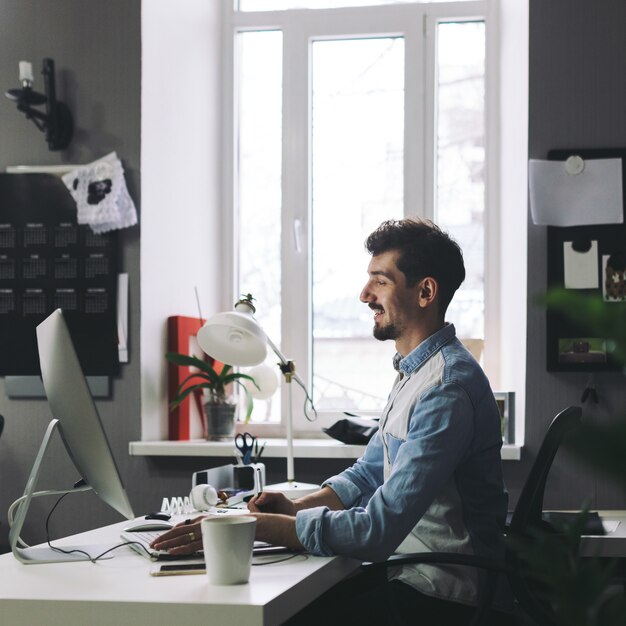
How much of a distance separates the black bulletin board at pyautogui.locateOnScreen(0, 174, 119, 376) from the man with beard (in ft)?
4.27

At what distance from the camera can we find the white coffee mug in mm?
1268

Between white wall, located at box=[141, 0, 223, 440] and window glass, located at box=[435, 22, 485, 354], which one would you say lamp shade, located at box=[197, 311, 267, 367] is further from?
window glass, located at box=[435, 22, 485, 354]

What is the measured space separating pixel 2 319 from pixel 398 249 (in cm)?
173

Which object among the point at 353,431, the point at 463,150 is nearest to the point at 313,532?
the point at 353,431

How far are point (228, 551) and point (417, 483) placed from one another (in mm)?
413

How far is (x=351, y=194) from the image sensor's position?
348 centimetres

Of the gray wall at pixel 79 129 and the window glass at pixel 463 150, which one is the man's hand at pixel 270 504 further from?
the window glass at pixel 463 150

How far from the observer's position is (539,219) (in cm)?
284

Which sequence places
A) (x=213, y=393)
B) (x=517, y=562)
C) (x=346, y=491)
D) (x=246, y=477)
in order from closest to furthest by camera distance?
1. (x=517, y=562)
2. (x=346, y=491)
3. (x=246, y=477)
4. (x=213, y=393)

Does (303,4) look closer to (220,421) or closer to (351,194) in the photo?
(351,194)

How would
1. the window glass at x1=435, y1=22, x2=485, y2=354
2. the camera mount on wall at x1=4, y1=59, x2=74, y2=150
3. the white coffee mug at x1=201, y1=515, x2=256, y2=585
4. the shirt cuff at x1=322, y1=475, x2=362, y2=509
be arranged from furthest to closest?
the window glass at x1=435, y1=22, x2=485, y2=354 → the camera mount on wall at x1=4, y1=59, x2=74, y2=150 → the shirt cuff at x1=322, y1=475, x2=362, y2=509 → the white coffee mug at x1=201, y1=515, x2=256, y2=585

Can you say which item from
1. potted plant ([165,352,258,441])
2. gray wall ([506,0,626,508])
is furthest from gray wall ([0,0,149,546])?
gray wall ([506,0,626,508])

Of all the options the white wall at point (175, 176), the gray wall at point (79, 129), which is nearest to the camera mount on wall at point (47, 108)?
the gray wall at point (79, 129)

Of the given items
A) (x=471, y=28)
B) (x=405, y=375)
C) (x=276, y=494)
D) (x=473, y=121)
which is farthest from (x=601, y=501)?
(x=471, y=28)
